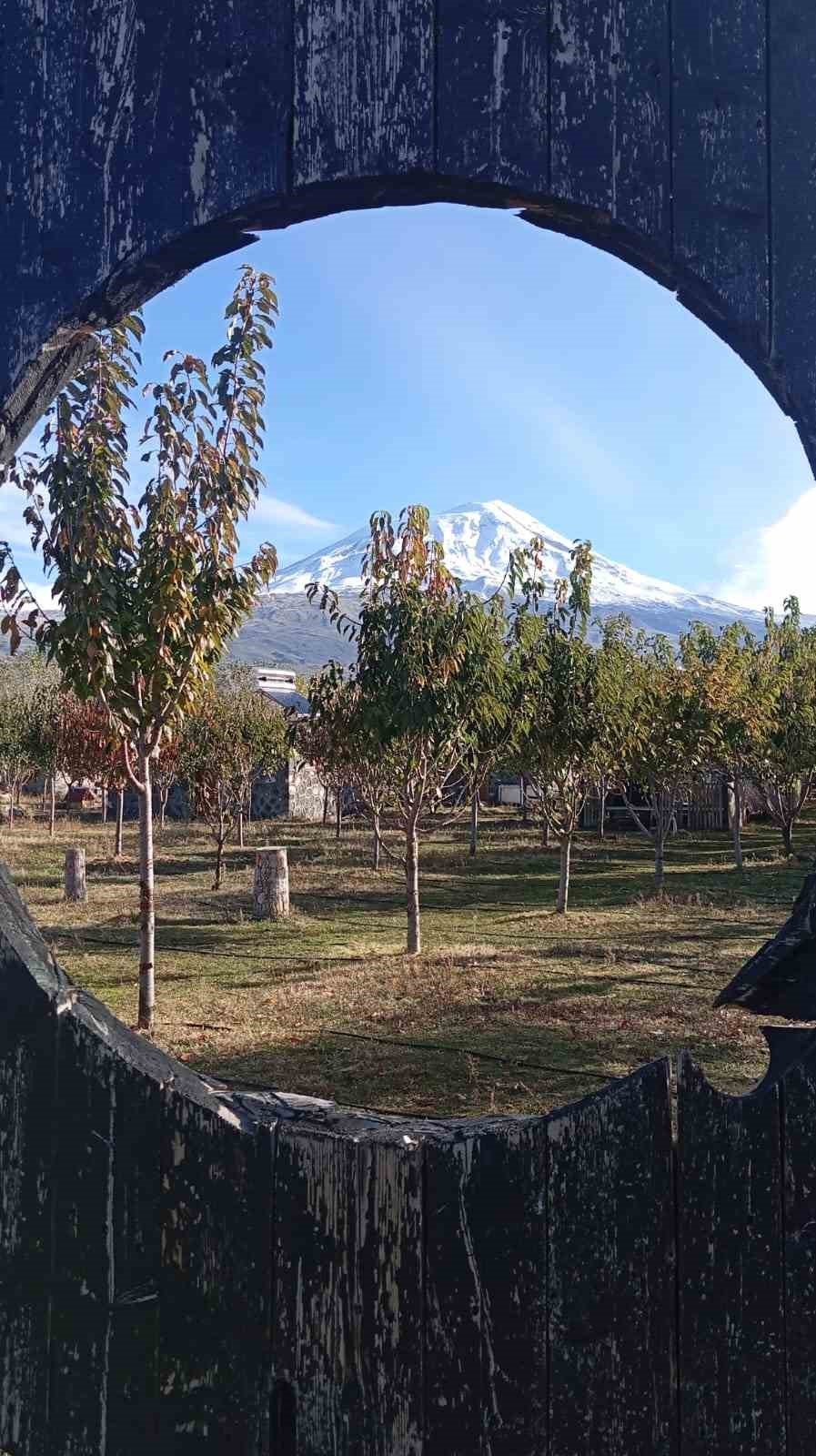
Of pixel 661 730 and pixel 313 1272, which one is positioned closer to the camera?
pixel 313 1272

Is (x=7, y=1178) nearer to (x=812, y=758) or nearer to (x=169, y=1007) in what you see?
(x=169, y=1007)

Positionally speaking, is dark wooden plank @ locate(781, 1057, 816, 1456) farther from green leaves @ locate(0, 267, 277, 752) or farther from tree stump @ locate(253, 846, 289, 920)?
tree stump @ locate(253, 846, 289, 920)

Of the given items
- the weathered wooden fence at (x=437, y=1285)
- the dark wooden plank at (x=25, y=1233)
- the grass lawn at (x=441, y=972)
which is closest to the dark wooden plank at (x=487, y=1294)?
the weathered wooden fence at (x=437, y=1285)

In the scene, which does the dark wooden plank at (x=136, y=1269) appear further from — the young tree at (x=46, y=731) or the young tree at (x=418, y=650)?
the young tree at (x=46, y=731)

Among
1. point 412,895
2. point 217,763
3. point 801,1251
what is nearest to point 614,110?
point 801,1251

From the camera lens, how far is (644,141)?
1.23 m

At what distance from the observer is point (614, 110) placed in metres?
1.24

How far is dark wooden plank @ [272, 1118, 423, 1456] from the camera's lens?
1.04 meters

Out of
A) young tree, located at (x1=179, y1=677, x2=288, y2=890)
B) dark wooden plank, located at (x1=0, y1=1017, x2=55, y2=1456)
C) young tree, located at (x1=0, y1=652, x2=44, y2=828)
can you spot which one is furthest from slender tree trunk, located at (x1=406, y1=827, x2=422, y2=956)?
young tree, located at (x1=0, y1=652, x2=44, y2=828)

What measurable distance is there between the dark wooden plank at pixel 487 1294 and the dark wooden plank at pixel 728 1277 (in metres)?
0.16

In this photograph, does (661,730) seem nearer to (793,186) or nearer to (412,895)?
(412,895)

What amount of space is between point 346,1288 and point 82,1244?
0.31m

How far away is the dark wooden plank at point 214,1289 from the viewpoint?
105 centimetres

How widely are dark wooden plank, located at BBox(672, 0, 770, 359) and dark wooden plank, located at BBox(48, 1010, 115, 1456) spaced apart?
3.93 feet
